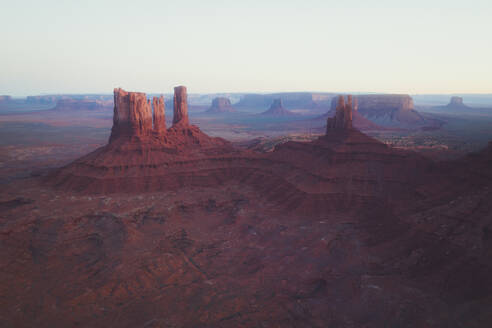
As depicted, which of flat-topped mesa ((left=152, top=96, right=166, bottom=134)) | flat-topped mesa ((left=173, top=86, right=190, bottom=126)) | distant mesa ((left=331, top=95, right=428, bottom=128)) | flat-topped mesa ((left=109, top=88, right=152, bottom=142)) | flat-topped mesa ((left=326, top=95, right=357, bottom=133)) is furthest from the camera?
distant mesa ((left=331, top=95, right=428, bottom=128))

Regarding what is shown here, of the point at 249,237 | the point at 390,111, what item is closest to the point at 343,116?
the point at 249,237

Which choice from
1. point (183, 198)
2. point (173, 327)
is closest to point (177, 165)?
point (183, 198)

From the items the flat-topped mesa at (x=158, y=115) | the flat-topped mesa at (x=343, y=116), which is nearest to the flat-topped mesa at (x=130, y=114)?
the flat-topped mesa at (x=158, y=115)

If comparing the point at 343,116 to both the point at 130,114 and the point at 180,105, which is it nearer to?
the point at 130,114

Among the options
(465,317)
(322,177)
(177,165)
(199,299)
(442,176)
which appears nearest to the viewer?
(465,317)

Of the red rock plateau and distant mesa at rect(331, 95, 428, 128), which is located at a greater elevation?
distant mesa at rect(331, 95, 428, 128)

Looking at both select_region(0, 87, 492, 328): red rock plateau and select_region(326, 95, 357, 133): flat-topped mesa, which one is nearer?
select_region(0, 87, 492, 328): red rock plateau

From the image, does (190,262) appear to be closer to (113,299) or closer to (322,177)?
(113,299)

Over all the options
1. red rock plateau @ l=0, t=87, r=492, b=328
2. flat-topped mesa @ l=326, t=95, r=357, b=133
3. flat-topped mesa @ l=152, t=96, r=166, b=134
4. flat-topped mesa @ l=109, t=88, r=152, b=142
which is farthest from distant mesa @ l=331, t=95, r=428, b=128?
flat-topped mesa @ l=109, t=88, r=152, b=142

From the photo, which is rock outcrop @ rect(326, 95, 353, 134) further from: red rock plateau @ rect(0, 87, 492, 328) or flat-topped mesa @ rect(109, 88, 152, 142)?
flat-topped mesa @ rect(109, 88, 152, 142)
